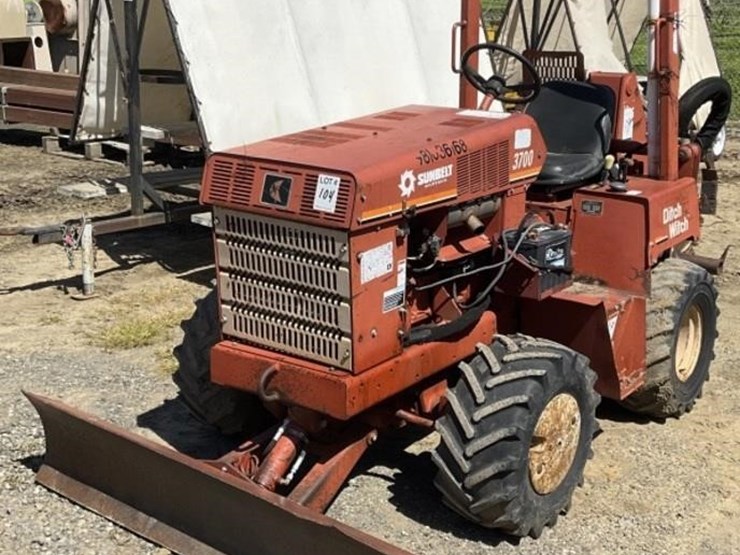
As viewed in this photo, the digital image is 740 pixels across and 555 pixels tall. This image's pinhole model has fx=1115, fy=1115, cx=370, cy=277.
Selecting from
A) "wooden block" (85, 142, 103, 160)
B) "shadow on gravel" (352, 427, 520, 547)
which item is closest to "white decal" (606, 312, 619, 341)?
"shadow on gravel" (352, 427, 520, 547)

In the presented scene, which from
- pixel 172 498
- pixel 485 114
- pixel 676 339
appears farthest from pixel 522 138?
pixel 172 498

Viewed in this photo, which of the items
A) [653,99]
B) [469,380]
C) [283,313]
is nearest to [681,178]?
[653,99]

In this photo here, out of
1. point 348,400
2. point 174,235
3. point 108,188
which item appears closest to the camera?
point 348,400

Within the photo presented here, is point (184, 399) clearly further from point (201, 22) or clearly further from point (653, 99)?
point (201, 22)

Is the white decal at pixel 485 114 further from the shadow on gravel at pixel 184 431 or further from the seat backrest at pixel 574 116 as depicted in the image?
the shadow on gravel at pixel 184 431

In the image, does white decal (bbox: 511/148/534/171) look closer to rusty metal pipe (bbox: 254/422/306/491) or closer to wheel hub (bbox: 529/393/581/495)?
wheel hub (bbox: 529/393/581/495)

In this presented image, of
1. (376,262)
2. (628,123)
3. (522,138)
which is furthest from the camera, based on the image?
(628,123)

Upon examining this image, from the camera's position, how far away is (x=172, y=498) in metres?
4.18

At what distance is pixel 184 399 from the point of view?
4961 mm

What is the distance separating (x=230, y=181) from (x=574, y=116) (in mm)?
2204

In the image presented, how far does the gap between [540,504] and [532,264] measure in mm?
969

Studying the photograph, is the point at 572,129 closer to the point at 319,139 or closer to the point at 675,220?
the point at 675,220

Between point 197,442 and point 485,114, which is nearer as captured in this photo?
point 485,114

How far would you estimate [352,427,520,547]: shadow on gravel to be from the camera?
4348mm
